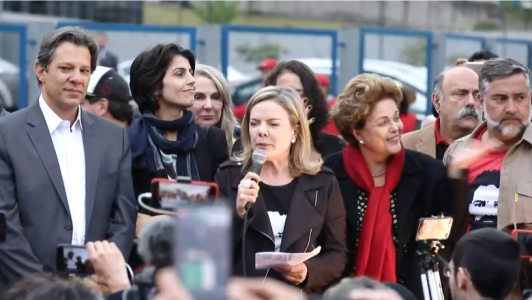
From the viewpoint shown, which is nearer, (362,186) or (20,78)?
(362,186)

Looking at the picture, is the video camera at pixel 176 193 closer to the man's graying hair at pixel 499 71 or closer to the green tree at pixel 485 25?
the man's graying hair at pixel 499 71

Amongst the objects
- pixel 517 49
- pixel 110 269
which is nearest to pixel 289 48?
pixel 517 49

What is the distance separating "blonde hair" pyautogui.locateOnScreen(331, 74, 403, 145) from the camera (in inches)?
219

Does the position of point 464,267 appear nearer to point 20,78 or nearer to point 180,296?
point 180,296

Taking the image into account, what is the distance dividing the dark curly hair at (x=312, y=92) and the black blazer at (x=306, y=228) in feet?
3.13

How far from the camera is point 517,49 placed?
14.5m

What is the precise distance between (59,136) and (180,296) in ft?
10.2

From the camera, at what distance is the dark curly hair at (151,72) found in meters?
5.52

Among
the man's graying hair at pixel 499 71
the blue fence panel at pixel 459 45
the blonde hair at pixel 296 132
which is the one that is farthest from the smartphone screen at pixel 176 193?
the blue fence panel at pixel 459 45

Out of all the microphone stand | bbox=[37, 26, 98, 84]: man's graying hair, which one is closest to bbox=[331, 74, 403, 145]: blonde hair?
the microphone stand

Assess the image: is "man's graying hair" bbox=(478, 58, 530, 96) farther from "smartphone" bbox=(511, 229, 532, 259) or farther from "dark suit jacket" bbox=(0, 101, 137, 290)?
"dark suit jacket" bbox=(0, 101, 137, 290)

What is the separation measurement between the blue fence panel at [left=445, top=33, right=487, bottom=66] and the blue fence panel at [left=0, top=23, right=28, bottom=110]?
4.85 metres

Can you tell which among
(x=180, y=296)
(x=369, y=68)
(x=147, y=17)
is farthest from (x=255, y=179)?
(x=147, y=17)

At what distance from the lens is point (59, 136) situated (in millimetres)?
4996
